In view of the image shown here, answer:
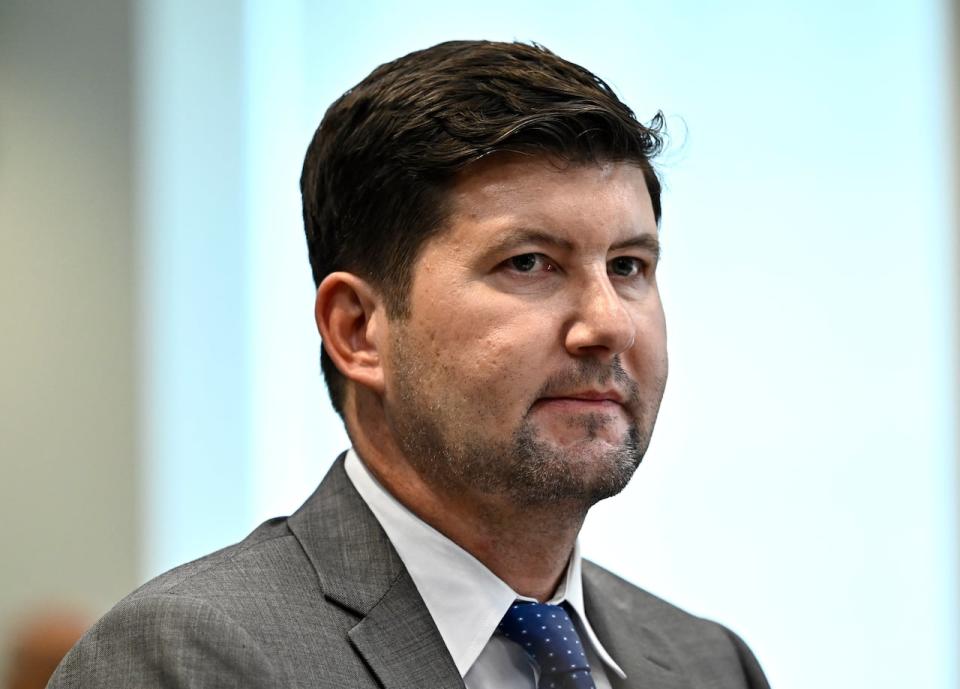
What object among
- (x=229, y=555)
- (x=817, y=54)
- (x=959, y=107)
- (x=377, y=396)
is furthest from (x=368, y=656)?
(x=959, y=107)

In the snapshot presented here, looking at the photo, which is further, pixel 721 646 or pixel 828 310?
pixel 828 310

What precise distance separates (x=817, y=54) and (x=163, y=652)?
8.81ft

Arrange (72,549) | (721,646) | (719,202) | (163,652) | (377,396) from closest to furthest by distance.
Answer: (163,652) → (377,396) → (721,646) → (72,549) → (719,202)

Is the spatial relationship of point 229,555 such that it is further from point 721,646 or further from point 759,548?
point 759,548

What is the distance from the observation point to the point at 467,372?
1.59 metres

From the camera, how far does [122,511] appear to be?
10.6ft

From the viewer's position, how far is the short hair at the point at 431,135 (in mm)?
1630

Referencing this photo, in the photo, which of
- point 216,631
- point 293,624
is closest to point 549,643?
point 293,624

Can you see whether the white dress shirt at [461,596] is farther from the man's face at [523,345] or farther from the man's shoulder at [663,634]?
the man's shoulder at [663,634]

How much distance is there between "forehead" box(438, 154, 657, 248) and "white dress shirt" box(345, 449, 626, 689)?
1.23ft

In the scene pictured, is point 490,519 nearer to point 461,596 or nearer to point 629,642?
point 461,596

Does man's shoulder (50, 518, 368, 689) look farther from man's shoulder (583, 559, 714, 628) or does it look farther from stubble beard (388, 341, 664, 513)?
man's shoulder (583, 559, 714, 628)

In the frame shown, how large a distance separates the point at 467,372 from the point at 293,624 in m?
0.37

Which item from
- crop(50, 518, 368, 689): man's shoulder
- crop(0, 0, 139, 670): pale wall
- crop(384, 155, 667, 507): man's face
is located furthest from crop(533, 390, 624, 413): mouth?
crop(0, 0, 139, 670): pale wall
